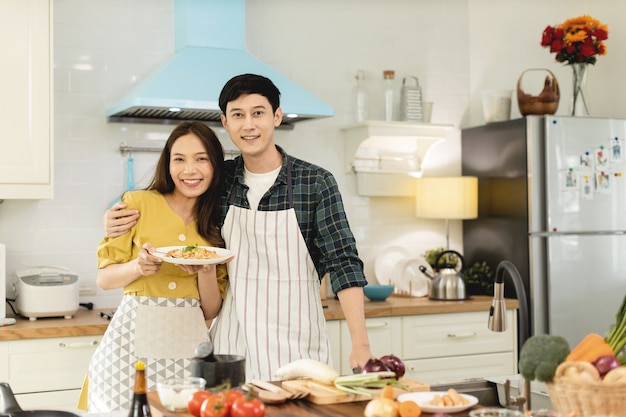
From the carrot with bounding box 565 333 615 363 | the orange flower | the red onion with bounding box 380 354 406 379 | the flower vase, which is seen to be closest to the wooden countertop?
the flower vase

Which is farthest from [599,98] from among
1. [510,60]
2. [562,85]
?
[510,60]

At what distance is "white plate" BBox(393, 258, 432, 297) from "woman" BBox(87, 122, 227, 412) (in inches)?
83.3

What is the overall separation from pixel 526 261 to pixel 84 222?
7.72 feet

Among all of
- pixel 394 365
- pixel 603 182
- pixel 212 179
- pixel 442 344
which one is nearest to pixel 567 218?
pixel 603 182

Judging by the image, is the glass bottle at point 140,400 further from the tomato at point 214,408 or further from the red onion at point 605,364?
the red onion at point 605,364

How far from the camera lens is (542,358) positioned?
1.74 meters

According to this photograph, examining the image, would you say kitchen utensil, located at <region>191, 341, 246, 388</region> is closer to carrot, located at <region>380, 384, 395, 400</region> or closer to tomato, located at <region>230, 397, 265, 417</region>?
tomato, located at <region>230, 397, 265, 417</region>

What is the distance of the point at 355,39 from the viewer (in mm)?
5000

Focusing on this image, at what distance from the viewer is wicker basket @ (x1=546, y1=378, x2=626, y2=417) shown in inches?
65.8

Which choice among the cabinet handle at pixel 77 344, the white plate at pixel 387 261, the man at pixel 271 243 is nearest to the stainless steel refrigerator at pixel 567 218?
the white plate at pixel 387 261

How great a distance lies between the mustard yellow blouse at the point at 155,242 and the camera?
2.81 metres

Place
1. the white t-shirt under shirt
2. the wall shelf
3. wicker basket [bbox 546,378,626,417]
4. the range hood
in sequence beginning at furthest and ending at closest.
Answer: the wall shelf → the range hood → the white t-shirt under shirt → wicker basket [bbox 546,378,626,417]

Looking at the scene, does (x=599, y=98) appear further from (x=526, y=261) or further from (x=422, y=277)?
(x=422, y=277)

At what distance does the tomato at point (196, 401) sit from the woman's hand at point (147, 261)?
83cm
